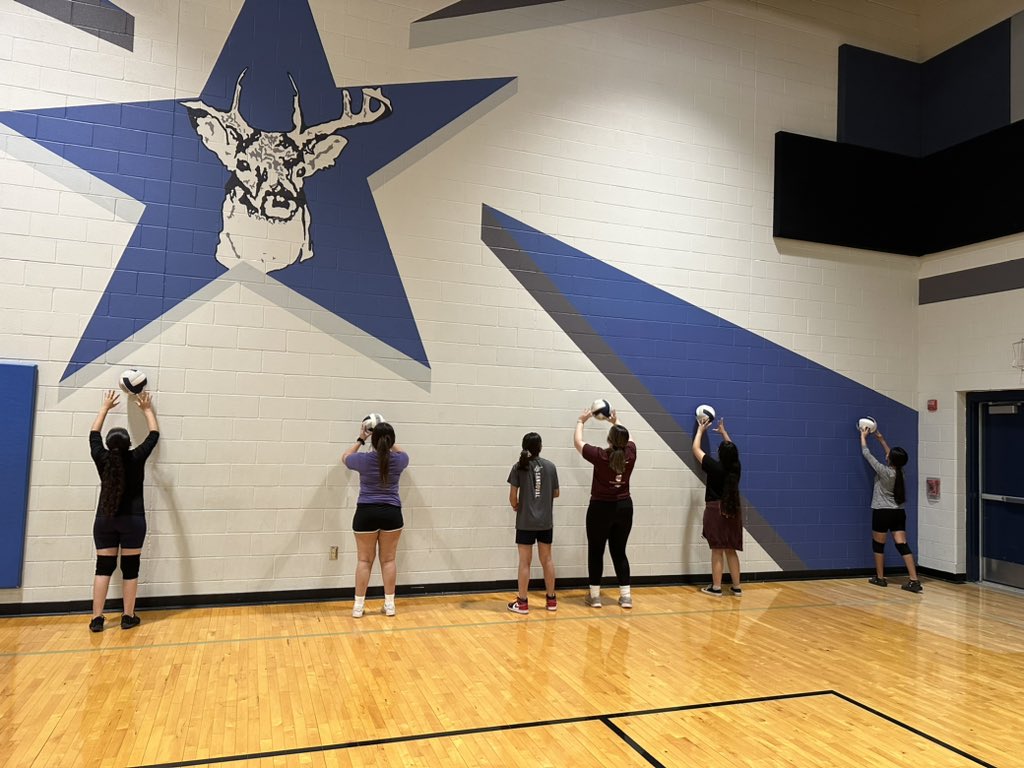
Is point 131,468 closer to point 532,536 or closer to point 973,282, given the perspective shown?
point 532,536

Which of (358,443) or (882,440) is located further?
(882,440)

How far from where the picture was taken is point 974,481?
7.99 metres

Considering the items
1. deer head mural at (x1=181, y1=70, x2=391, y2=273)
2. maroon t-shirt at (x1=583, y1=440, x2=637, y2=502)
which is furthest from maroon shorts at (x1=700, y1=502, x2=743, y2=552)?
deer head mural at (x1=181, y1=70, x2=391, y2=273)

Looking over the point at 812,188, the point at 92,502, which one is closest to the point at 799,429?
the point at 812,188

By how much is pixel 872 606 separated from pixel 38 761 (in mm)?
6655

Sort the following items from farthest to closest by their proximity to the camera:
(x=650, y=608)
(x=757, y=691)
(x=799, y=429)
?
(x=799, y=429)
(x=650, y=608)
(x=757, y=691)

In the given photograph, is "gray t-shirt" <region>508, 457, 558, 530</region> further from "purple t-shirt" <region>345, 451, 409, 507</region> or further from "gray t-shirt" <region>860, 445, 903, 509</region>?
"gray t-shirt" <region>860, 445, 903, 509</region>

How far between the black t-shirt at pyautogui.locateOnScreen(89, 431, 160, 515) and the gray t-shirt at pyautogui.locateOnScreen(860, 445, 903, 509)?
283 inches

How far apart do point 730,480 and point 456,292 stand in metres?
3.22

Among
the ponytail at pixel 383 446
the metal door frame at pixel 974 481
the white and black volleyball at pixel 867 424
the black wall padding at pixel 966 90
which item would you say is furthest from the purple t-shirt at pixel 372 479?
the black wall padding at pixel 966 90

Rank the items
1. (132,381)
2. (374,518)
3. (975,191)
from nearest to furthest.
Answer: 1. (132,381)
2. (374,518)
3. (975,191)

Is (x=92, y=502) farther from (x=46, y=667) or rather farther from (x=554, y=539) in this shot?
(x=554, y=539)

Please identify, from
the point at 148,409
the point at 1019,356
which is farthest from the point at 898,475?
the point at 148,409

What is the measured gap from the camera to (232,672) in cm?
447
